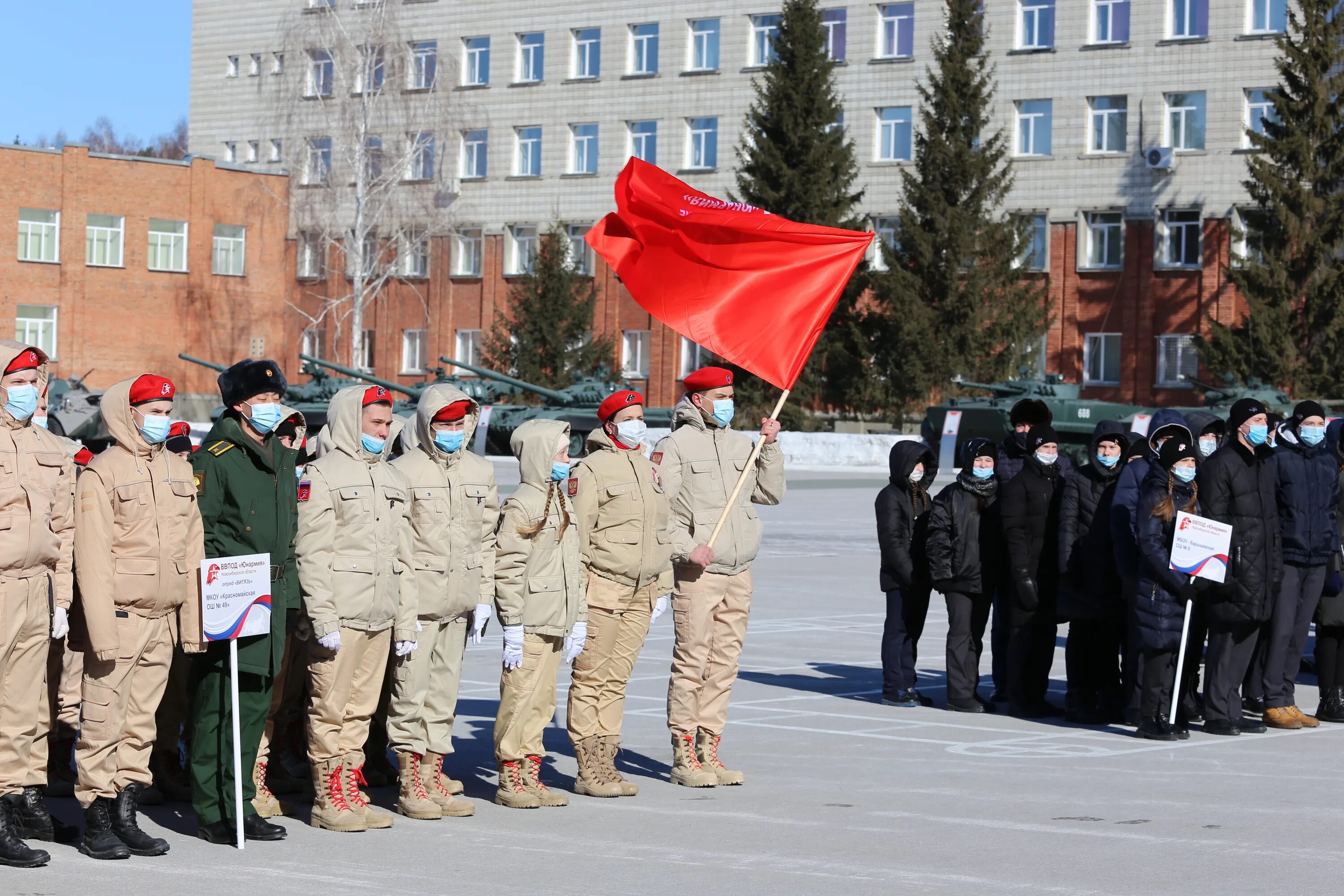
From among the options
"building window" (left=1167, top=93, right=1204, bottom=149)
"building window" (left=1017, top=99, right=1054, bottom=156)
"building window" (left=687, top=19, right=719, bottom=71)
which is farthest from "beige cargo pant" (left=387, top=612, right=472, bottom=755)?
"building window" (left=687, top=19, right=719, bottom=71)

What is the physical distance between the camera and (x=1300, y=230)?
5016 centimetres

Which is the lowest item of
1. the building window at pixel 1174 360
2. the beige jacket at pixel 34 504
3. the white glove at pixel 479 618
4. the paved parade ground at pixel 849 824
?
the paved parade ground at pixel 849 824

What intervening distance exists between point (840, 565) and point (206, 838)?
15.9 m

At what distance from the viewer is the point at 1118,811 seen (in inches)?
377

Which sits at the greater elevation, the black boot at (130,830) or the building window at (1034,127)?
the building window at (1034,127)

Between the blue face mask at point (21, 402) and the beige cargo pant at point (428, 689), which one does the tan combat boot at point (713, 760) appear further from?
the blue face mask at point (21, 402)

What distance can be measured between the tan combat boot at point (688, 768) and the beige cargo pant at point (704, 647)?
5 cm

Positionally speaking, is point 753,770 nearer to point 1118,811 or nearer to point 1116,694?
point 1118,811

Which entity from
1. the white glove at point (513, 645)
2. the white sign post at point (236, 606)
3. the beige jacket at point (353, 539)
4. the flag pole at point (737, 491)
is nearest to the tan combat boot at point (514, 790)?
the white glove at point (513, 645)

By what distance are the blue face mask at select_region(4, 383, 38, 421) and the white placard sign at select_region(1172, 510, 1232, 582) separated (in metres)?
6.81

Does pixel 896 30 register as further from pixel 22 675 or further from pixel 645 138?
pixel 22 675

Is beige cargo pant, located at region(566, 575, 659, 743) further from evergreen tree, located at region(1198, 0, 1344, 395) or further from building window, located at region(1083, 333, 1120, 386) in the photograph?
building window, located at region(1083, 333, 1120, 386)

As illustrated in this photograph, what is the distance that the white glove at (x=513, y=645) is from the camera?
9383 millimetres

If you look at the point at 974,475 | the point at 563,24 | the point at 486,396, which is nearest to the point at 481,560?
the point at 974,475
